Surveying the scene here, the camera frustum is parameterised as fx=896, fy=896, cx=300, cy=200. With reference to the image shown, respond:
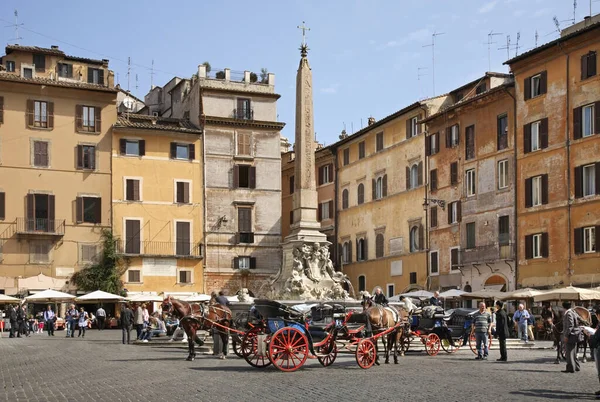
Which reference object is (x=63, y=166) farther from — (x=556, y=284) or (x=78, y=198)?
(x=556, y=284)

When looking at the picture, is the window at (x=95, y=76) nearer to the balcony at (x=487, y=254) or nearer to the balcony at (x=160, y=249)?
the balcony at (x=160, y=249)

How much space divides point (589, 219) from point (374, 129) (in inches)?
780

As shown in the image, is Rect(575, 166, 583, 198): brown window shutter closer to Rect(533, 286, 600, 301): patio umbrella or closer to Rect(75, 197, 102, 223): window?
Rect(533, 286, 600, 301): patio umbrella

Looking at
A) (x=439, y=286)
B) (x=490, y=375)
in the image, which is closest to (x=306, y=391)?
(x=490, y=375)

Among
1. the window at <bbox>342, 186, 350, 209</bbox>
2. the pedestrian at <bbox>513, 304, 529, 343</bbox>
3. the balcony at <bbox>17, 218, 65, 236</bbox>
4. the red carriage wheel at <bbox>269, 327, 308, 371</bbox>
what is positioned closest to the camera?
the red carriage wheel at <bbox>269, 327, 308, 371</bbox>

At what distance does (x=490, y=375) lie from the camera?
1622 cm

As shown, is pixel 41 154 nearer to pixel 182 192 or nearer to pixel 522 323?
pixel 182 192

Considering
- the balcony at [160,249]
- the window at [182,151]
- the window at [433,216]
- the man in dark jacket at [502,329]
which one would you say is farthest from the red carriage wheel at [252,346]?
the window at [182,151]

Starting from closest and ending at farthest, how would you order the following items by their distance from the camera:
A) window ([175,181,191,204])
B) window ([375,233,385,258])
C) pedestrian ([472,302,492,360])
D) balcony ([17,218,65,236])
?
pedestrian ([472,302,492,360]) → balcony ([17,218,65,236]) → window ([175,181,191,204]) → window ([375,233,385,258])

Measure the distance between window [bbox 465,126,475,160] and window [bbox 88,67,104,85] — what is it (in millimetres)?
21789

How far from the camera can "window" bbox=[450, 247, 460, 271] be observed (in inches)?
1748

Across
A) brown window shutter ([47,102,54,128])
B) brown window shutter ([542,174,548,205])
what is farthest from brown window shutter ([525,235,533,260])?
brown window shutter ([47,102,54,128])

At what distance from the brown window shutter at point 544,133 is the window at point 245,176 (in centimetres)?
1969

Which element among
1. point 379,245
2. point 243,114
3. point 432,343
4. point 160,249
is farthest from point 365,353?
point 243,114
